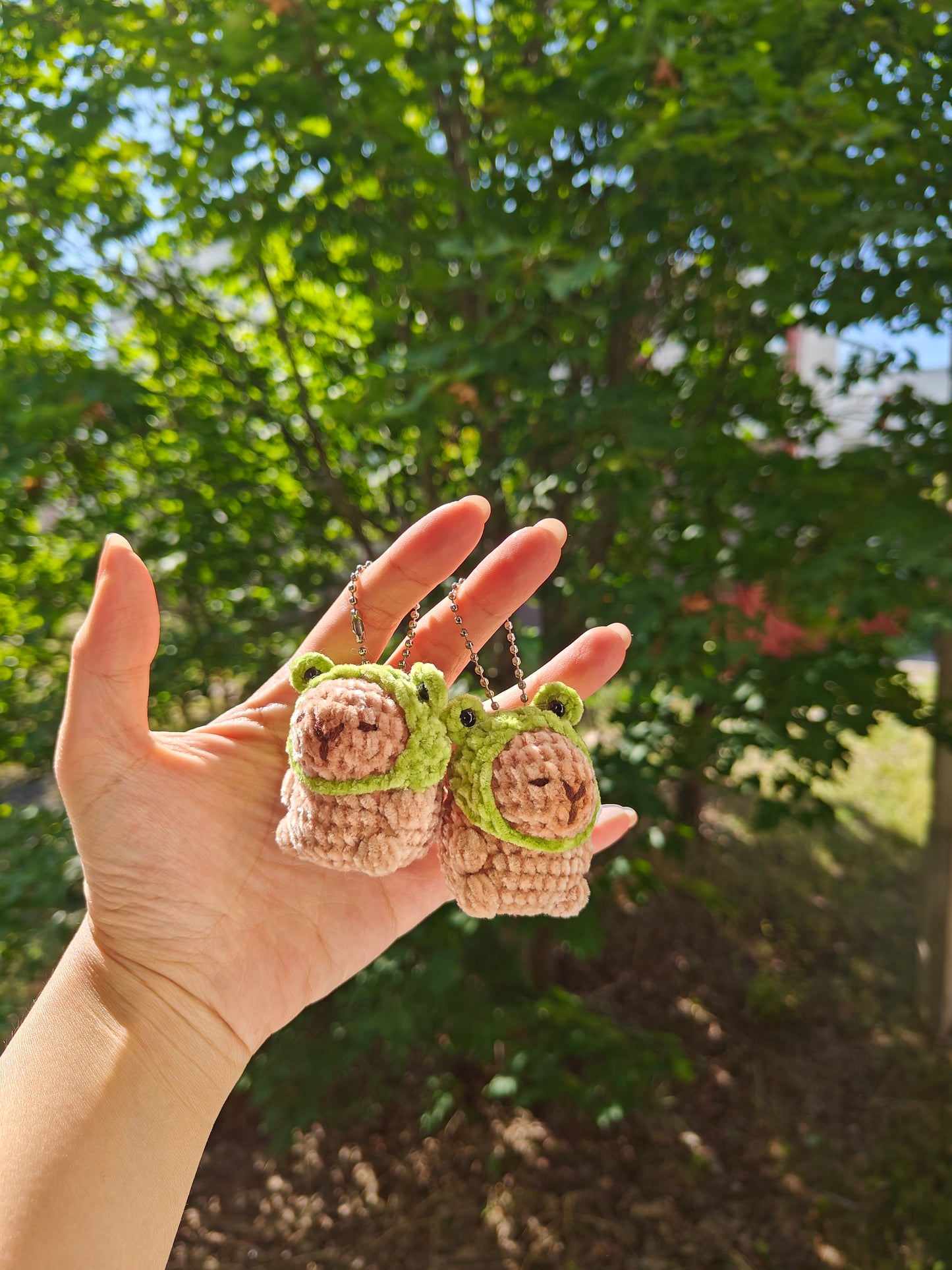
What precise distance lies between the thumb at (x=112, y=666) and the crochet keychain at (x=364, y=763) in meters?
0.22

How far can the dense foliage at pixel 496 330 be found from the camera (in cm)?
168

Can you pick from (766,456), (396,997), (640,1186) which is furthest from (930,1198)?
(766,456)

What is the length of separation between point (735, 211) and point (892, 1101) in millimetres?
3015

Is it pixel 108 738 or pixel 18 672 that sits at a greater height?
pixel 108 738

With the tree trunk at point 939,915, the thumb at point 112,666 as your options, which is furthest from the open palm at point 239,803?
the tree trunk at point 939,915

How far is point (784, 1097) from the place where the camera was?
2.82 metres

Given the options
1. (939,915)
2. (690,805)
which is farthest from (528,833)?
(939,915)

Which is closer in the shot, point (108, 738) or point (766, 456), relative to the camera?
point (108, 738)

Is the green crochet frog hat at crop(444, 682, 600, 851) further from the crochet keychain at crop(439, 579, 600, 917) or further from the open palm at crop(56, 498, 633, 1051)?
the open palm at crop(56, 498, 633, 1051)

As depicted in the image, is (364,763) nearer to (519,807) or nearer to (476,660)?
(519,807)

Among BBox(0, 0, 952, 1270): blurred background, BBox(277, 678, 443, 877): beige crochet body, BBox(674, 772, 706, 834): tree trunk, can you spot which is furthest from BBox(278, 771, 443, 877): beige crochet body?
BBox(674, 772, 706, 834): tree trunk

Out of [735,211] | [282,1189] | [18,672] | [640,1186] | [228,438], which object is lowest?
[282,1189]

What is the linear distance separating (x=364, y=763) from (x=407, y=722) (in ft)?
0.27

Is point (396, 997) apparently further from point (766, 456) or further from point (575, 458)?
point (766, 456)
